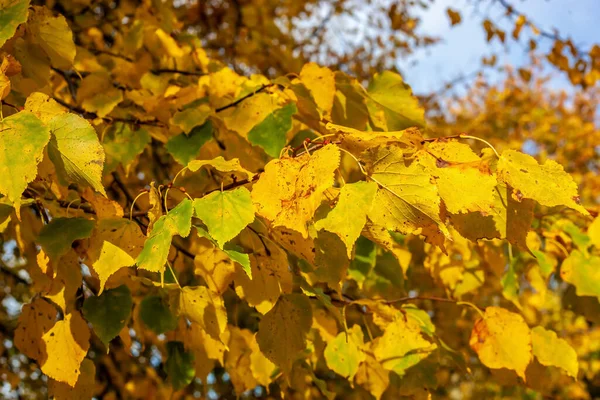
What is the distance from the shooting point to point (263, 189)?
94cm

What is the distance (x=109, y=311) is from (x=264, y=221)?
→ 433 mm

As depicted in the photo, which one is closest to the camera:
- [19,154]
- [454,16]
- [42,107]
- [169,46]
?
[19,154]

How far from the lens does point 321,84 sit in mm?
1522

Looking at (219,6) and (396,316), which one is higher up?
(396,316)

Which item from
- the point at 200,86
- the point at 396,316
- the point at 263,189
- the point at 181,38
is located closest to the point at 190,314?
the point at 263,189

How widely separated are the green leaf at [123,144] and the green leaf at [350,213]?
35.8 inches

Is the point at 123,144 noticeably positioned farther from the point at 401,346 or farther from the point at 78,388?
the point at 401,346

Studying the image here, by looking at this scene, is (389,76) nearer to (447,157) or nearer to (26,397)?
(447,157)

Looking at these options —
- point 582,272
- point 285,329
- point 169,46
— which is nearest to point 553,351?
point 582,272

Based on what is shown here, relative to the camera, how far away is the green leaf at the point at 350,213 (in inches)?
34.4

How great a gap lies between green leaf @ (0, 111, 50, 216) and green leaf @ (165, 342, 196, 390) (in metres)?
0.94

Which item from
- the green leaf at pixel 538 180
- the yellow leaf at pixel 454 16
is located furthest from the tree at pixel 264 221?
the yellow leaf at pixel 454 16

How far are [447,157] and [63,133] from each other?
67 cm

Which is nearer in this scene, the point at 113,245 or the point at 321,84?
the point at 113,245
